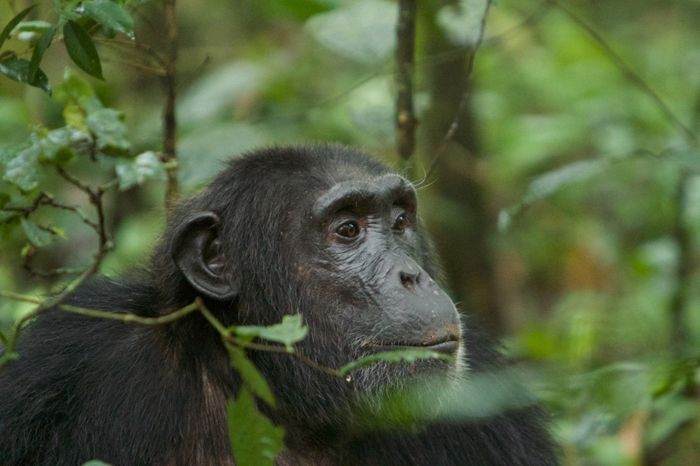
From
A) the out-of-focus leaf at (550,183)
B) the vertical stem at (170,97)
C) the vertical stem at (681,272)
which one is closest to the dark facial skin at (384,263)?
the out-of-focus leaf at (550,183)

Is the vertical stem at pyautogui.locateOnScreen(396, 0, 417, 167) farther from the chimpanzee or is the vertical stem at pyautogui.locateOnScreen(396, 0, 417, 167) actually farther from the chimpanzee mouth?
the chimpanzee mouth

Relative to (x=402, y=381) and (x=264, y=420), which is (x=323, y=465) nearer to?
(x=402, y=381)

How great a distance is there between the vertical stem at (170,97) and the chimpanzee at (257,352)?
104 cm

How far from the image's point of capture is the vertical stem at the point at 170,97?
6605 millimetres

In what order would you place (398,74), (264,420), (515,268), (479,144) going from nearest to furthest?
(264,420) → (398,74) → (479,144) → (515,268)

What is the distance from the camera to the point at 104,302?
5.59 m

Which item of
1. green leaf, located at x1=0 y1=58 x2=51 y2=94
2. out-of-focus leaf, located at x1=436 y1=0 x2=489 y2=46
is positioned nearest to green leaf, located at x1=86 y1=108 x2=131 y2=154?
green leaf, located at x1=0 y1=58 x2=51 y2=94

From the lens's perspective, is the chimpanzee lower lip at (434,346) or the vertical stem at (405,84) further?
the vertical stem at (405,84)

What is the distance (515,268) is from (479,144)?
2593 mm

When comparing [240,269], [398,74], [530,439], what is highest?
[398,74]

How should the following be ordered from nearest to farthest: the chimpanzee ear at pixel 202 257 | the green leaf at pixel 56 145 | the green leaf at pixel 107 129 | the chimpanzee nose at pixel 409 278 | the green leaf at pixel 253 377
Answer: the green leaf at pixel 253 377 → the green leaf at pixel 56 145 → the green leaf at pixel 107 129 → the chimpanzee nose at pixel 409 278 → the chimpanzee ear at pixel 202 257

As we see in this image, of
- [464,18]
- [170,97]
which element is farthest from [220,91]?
[170,97]

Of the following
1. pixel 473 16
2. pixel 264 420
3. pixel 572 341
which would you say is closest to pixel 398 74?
pixel 473 16

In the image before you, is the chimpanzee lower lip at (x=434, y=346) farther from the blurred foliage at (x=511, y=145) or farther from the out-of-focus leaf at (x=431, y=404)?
the blurred foliage at (x=511, y=145)
